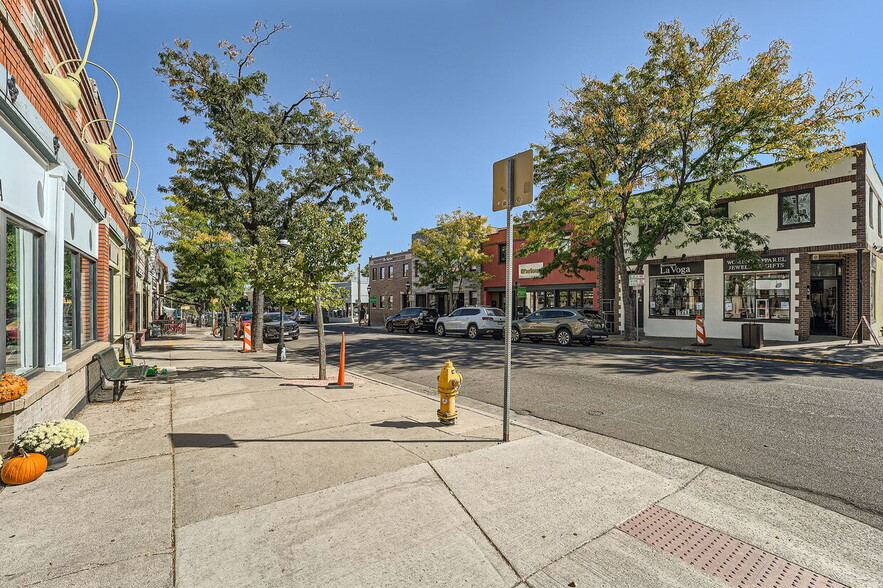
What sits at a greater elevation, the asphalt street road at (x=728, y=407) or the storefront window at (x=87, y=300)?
the storefront window at (x=87, y=300)

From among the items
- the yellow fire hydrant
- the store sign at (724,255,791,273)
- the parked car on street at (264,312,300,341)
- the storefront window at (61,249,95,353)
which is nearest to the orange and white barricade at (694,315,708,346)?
the store sign at (724,255,791,273)

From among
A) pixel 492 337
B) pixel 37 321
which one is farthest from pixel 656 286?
pixel 37 321

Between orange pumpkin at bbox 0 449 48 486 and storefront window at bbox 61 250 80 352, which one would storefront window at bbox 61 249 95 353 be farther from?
orange pumpkin at bbox 0 449 48 486

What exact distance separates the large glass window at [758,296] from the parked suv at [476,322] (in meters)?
9.99

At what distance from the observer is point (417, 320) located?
92.3 ft

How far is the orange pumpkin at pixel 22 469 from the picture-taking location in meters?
3.91

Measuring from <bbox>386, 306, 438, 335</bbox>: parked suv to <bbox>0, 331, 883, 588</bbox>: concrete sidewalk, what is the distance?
22410 millimetres

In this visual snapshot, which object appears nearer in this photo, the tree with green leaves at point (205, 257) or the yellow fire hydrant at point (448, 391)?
the yellow fire hydrant at point (448, 391)

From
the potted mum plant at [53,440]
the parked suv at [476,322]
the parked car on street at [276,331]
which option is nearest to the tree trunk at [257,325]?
the parked car on street at [276,331]

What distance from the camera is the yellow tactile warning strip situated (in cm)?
269

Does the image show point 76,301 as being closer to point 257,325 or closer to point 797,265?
point 257,325

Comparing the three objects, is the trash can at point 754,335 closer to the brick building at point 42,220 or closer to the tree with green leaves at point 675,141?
the tree with green leaves at point 675,141

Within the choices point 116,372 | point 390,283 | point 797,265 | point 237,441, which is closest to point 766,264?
point 797,265

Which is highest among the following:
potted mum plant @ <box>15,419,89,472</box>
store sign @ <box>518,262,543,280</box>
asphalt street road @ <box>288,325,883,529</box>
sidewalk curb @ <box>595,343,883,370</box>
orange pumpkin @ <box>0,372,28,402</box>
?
store sign @ <box>518,262,543,280</box>
